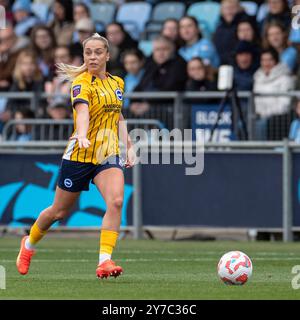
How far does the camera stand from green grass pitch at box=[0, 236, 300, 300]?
1041 centimetres

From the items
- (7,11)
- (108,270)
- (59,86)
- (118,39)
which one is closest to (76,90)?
(108,270)

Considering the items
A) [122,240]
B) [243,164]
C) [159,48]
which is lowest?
[122,240]

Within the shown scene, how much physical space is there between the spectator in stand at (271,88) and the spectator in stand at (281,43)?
0.26 metres

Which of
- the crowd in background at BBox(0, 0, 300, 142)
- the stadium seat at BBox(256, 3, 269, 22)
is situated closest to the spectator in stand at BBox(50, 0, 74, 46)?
the crowd in background at BBox(0, 0, 300, 142)

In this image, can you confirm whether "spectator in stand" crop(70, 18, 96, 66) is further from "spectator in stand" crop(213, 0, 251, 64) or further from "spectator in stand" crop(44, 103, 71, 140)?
"spectator in stand" crop(213, 0, 251, 64)

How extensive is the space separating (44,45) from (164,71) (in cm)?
305

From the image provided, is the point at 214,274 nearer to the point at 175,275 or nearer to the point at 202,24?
the point at 175,275

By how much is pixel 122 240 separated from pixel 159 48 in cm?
399

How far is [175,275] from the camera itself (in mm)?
12305

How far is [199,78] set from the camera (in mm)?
20000

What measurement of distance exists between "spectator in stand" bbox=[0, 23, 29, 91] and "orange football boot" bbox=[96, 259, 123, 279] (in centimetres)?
1110

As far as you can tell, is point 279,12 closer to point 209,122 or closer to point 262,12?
point 262,12
